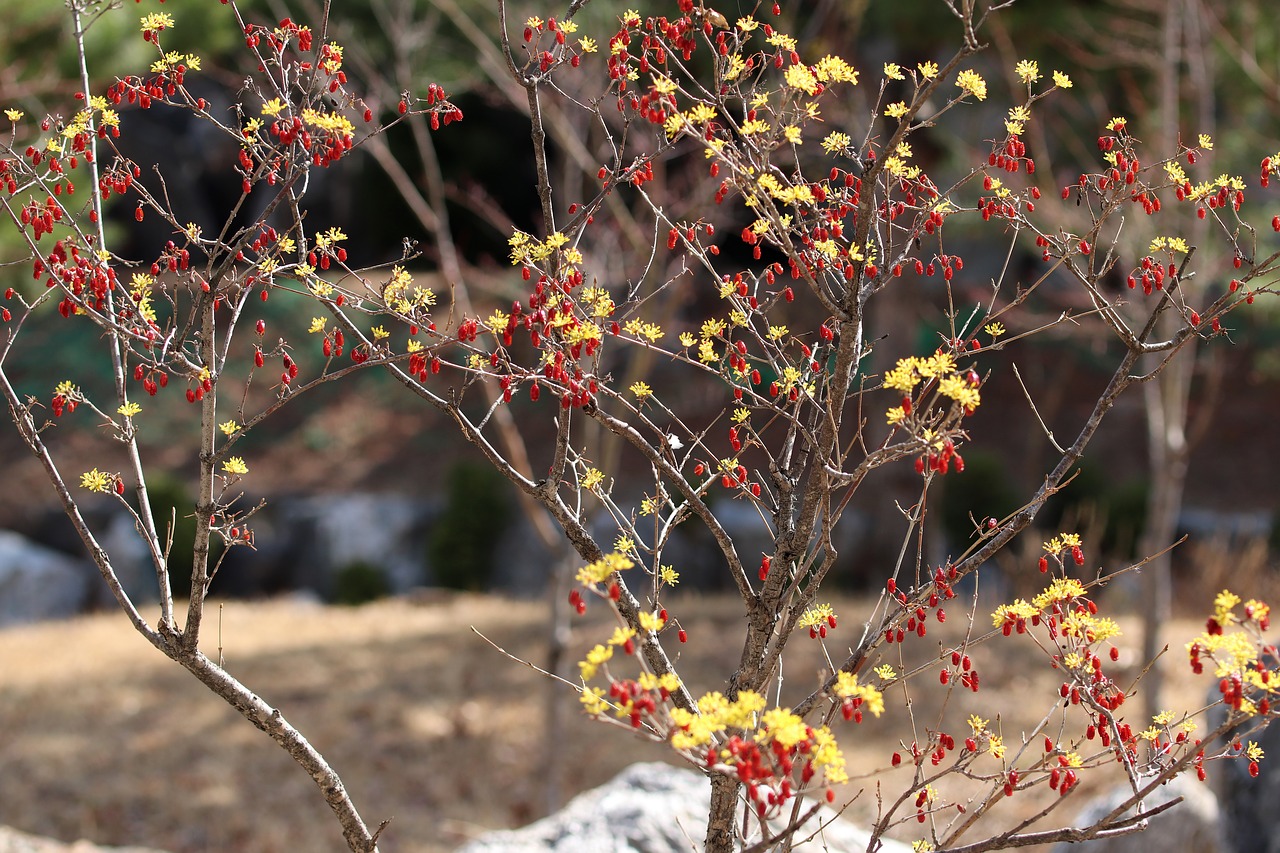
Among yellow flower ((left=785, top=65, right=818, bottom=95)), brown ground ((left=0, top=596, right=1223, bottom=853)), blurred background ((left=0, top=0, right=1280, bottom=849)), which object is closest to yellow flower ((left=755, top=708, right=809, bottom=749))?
yellow flower ((left=785, top=65, right=818, bottom=95))

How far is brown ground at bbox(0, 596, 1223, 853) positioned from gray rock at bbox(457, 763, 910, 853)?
1.76 metres

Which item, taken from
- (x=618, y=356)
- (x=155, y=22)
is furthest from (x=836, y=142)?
(x=618, y=356)

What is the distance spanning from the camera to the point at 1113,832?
5.81ft

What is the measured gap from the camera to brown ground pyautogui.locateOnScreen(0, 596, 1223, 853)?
5.72 m

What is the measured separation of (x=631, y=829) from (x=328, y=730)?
12.5 ft

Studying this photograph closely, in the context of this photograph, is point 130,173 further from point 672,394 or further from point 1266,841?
point 672,394

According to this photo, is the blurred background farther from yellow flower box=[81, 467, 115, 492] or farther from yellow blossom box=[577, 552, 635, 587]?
yellow blossom box=[577, 552, 635, 587]

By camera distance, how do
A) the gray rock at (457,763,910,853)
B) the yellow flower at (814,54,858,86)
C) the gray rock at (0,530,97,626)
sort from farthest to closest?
1. the gray rock at (0,530,97,626)
2. the gray rock at (457,763,910,853)
3. the yellow flower at (814,54,858,86)

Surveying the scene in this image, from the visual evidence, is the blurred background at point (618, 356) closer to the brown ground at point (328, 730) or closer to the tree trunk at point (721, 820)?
the brown ground at point (328, 730)

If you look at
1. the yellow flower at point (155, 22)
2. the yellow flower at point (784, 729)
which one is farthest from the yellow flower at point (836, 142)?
the yellow flower at point (155, 22)

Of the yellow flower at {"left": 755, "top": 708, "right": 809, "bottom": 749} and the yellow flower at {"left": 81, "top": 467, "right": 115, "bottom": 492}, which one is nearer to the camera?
the yellow flower at {"left": 755, "top": 708, "right": 809, "bottom": 749}

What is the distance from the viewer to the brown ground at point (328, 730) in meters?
5.72

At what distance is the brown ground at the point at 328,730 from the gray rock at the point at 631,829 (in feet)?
5.78

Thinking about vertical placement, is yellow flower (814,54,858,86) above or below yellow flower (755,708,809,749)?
above
